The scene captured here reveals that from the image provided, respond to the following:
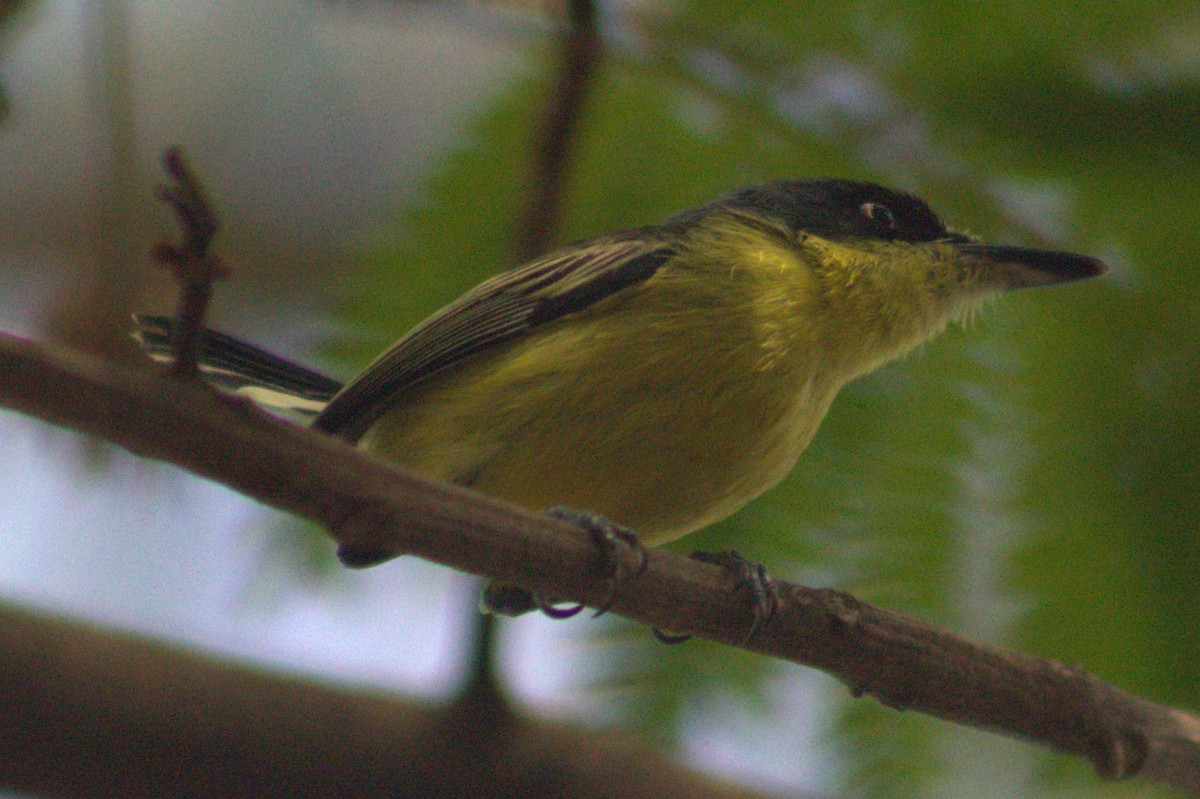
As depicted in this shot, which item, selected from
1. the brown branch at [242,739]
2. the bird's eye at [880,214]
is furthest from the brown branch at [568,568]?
the bird's eye at [880,214]

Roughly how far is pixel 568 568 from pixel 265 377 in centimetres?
128

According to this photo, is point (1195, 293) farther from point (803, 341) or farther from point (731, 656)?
point (731, 656)

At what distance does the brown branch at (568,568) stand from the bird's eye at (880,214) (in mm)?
1139

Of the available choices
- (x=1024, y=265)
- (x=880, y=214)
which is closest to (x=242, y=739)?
(x=880, y=214)

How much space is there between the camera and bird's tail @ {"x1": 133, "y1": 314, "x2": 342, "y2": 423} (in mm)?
2848

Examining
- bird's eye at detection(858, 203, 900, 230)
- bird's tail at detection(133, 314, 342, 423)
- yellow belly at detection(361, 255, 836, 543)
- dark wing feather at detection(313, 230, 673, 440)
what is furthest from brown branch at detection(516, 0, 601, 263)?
bird's eye at detection(858, 203, 900, 230)

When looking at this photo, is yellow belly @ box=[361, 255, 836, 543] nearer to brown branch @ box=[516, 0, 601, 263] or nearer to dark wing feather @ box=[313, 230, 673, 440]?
dark wing feather @ box=[313, 230, 673, 440]

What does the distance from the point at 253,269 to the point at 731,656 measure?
2.91 m

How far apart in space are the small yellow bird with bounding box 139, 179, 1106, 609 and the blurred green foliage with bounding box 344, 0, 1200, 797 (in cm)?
16

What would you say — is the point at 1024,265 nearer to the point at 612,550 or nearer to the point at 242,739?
the point at 612,550

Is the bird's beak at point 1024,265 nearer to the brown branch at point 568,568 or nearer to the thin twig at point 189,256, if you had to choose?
the brown branch at point 568,568

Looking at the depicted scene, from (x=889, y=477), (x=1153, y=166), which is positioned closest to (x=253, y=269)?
(x=889, y=477)

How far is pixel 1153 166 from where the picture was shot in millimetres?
2809

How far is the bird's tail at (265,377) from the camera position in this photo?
112 inches
